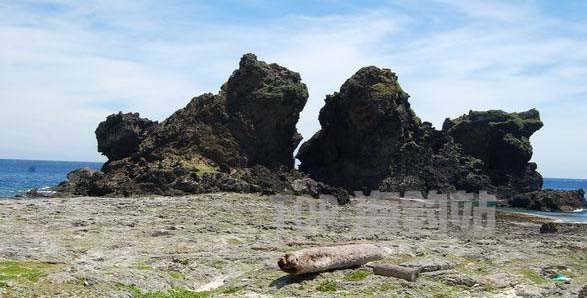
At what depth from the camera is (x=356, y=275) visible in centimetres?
1994

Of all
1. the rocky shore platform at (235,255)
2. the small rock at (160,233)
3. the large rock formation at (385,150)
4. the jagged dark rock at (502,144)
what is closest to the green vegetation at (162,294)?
the rocky shore platform at (235,255)

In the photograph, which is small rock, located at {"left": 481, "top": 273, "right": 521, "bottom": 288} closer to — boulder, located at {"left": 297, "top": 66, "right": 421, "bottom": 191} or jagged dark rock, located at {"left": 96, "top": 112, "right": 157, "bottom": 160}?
jagged dark rock, located at {"left": 96, "top": 112, "right": 157, "bottom": 160}

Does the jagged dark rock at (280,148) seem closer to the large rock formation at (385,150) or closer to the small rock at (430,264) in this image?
the large rock formation at (385,150)

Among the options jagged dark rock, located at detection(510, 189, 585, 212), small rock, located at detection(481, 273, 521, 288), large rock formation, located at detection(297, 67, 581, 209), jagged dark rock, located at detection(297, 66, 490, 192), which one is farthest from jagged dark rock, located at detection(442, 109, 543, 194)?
small rock, located at detection(481, 273, 521, 288)

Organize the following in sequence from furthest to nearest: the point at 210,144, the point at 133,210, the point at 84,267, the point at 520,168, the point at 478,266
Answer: the point at 520,168 < the point at 210,144 < the point at 133,210 < the point at 478,266 < the point at 84,267

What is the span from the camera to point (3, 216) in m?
35.6

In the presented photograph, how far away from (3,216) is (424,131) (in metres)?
67.3

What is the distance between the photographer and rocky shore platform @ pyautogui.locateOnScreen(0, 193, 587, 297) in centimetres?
1856

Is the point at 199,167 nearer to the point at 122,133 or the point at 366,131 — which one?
the point at 122,133

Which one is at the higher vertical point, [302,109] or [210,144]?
[302,109]

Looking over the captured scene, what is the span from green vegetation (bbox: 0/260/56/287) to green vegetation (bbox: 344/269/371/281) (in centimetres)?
907

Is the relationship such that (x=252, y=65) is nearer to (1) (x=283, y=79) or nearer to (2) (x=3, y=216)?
(1) (x=283, y=79)

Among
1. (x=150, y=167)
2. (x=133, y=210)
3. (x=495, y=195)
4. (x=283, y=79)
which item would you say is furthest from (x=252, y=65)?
(x=495, y=195)

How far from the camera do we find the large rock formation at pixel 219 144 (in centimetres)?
6125
